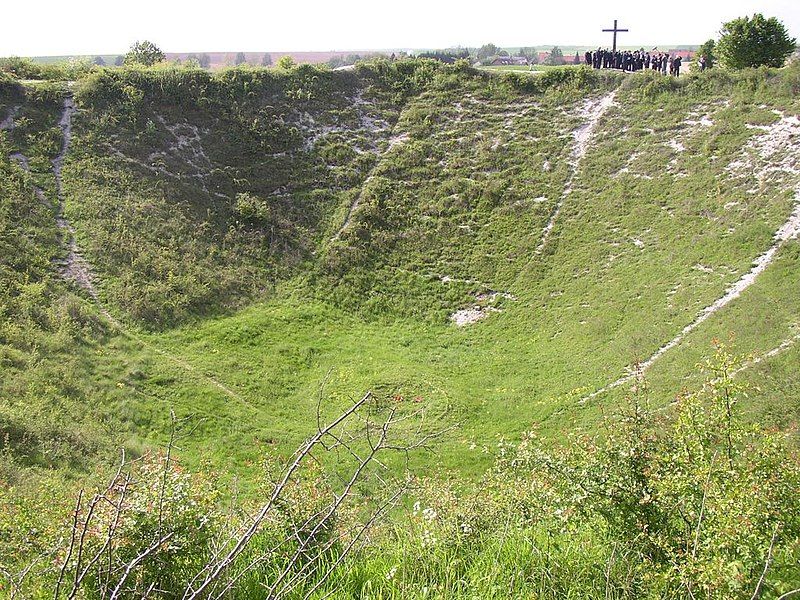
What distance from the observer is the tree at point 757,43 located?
45281mm

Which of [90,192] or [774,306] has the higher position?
[90,192]

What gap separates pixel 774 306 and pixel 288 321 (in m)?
25.0

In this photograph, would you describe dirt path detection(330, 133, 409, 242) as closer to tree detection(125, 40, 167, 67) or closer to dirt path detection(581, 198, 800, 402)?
dirt path detection(581, 198, 800, 402)

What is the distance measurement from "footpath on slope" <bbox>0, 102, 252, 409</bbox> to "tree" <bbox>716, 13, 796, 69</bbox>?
157ft

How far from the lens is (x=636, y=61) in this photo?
49.9 m

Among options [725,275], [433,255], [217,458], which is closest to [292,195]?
[433,255]

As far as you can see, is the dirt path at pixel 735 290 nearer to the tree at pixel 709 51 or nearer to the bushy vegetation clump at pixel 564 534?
the bushy vegetation clump at pixel 564 534

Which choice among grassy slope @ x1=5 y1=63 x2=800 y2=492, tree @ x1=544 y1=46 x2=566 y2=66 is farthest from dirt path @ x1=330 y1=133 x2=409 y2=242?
tree @ x1=544 y1=46 x2=566 y2=66

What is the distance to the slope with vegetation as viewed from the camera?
308 inches

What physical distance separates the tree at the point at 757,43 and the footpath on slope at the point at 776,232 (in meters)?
11.3

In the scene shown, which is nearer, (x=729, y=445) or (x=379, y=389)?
(x=729, y=445)

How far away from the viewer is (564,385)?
86.0 ft

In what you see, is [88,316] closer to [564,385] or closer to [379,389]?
[379,389]

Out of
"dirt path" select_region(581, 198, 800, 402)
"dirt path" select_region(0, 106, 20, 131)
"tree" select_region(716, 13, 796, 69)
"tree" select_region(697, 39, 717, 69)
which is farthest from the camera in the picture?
"tree" select_region(697, 39, 717, 69)
